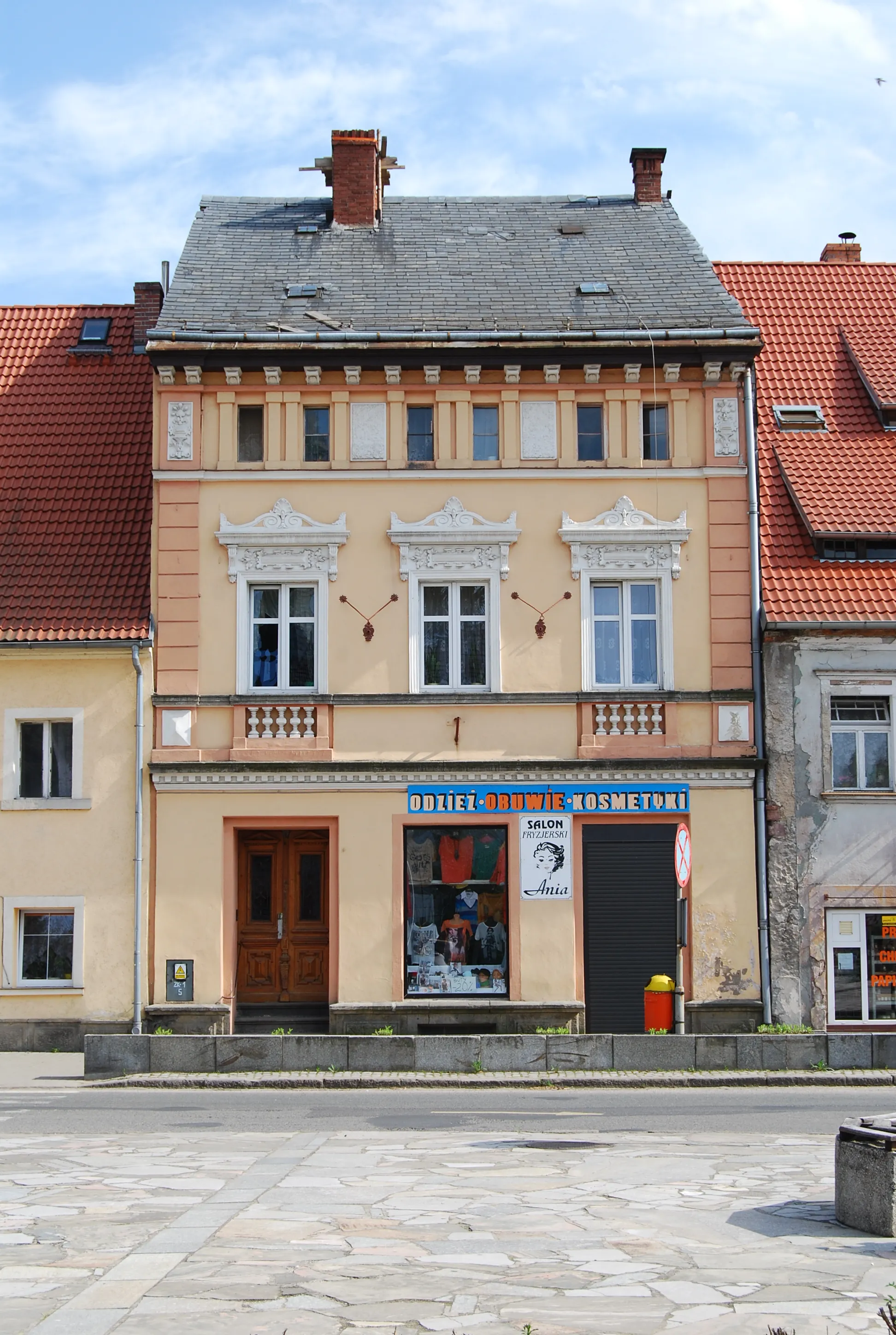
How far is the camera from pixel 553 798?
22891 millimetres

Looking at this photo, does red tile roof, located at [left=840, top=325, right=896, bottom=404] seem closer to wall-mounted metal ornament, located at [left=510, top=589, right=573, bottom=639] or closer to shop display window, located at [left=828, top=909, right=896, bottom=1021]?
wall-mounted metal ornament, located at [left=510, top=589, right=573, bottom=639]

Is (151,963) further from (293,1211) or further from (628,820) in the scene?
(293,1211)

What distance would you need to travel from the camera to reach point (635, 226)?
27.5 meters

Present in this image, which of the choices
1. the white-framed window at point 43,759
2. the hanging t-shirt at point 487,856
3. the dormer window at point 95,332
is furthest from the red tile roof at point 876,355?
the white-framed window at point 43,759

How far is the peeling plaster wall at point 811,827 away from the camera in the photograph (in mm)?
22734

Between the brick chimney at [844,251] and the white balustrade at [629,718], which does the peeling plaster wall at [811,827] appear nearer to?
the white balustrade at [629,718]

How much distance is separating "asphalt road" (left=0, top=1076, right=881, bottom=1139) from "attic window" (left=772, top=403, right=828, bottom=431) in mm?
11468

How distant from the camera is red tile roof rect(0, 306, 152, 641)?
76.4 feet

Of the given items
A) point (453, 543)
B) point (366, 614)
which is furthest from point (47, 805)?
point (453, 543)

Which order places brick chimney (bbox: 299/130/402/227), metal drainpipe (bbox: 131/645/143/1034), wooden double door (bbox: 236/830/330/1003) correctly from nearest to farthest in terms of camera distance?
metal drainpipe (bbox: 131/645/143/1034) < wooden double door (bbox: 236/830/330/1003) < brick chimney (bbox: 299/130/402/227)

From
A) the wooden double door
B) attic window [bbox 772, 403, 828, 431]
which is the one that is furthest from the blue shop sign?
attic window [bbox 772, 403, 828, 431]

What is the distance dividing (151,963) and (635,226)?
14.5 metres

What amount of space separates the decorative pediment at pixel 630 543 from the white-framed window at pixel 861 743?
3.09m

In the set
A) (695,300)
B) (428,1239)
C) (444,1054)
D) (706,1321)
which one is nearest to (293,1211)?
(428,1239)
